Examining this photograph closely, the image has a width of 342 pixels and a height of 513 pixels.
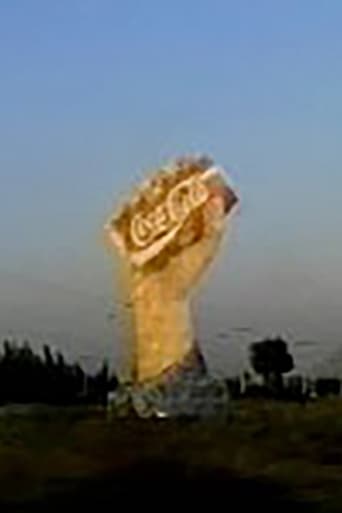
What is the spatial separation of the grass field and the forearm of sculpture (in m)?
1.42

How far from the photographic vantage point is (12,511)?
1352 cm

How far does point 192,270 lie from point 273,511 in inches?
408

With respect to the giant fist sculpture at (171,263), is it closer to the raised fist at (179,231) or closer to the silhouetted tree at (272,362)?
the raised fist at (179,231)

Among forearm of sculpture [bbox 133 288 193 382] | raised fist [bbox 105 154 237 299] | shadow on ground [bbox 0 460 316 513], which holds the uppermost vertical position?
raised fist [bbox 105 154 237 299]

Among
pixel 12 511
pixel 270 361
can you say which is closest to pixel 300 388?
pixel 270 361

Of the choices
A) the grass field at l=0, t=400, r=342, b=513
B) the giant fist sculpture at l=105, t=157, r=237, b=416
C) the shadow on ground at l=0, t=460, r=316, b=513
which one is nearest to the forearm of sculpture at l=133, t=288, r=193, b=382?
the giant fist sculpture at l=105, t=157, r=237, b=416

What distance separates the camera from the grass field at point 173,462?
1433cm

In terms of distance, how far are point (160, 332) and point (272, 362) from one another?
11425mm

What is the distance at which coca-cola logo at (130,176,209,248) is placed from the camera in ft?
78.3

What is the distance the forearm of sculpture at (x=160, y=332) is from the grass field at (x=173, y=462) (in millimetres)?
1422

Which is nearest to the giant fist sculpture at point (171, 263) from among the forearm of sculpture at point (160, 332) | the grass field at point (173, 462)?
the forearm of sculpture at point (160, 332)

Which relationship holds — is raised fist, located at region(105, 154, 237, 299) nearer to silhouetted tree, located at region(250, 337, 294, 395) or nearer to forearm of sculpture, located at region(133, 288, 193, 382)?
forearm of sculpture, located at region(133, 288, 193, 382)

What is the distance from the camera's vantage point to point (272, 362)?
115ft

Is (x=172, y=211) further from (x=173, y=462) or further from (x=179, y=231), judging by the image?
(x=173, y=462)
